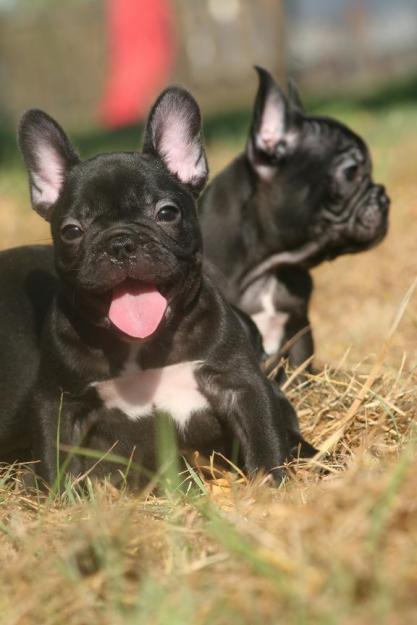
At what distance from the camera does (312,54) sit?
30188 millimetres

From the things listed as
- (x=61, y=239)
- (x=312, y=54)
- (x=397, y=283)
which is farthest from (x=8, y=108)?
(x=61, y=239)

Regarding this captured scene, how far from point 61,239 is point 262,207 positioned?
186 centimetres

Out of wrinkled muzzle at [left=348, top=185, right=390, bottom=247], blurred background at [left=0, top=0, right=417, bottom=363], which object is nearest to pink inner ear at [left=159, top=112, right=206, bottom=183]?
wrinkled muzzle at [left=348, top=185, right=390, bottom=247]

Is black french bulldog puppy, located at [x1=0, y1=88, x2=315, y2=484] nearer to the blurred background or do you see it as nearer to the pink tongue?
the pink tongue

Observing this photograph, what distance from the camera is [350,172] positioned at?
5422mm

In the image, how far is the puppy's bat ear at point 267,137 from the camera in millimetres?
5371

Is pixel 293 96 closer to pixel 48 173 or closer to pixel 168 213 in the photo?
pixel 48 173

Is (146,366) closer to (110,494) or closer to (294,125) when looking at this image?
(110,494)

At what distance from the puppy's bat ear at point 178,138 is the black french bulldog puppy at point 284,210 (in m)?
1.23

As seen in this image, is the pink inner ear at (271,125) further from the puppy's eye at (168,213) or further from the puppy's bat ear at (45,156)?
the puppy's eye at (168,213)

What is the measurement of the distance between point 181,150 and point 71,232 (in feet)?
1.76

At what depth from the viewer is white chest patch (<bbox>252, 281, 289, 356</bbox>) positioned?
509 cm

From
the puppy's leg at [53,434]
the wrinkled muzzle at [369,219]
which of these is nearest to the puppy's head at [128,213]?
the puppy's leg at [53,434]

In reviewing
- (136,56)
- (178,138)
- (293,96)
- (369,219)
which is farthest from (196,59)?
(178,138)
